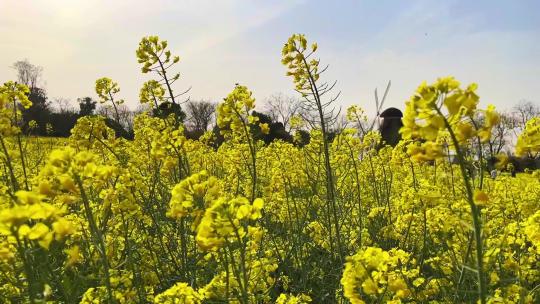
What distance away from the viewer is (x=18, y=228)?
5.37ft

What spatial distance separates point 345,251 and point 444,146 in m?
3.09

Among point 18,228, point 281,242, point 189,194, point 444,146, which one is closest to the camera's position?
point 18,228

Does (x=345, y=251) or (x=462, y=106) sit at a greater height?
(x=462, y=106)

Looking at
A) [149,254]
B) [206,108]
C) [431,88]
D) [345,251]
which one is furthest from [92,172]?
[206,108]

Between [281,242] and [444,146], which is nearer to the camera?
[444,146]

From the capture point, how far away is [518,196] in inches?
257

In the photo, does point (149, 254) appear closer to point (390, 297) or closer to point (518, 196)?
point (390, 297)

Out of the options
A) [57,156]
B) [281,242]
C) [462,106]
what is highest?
[462,106]

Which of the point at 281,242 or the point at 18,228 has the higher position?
the point at 18,228

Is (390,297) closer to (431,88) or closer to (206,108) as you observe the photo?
(431,88)

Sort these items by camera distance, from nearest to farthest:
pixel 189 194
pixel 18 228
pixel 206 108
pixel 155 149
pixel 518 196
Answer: pixel 18 228
pixel 189 194
pixel 155 149
pixel 518 196
pixel 206 108

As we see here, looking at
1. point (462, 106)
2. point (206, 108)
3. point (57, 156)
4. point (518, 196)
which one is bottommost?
point (518, 196)

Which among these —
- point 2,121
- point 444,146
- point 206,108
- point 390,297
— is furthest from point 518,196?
point 206,108

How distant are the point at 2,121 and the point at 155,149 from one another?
1.02 meters
